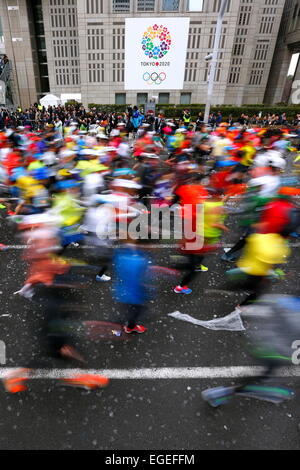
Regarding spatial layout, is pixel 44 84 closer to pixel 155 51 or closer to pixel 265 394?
pixel 155 51

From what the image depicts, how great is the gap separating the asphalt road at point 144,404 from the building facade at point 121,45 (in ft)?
136

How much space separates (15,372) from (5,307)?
1.30m

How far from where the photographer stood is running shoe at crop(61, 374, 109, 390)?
308 cm

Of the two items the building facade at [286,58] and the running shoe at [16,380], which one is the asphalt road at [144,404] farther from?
the building facade at [286,58]

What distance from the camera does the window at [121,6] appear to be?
3572cm

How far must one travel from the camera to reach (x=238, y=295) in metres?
4.68

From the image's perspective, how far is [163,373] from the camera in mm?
3291

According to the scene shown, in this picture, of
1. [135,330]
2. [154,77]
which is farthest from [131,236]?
[154,77]

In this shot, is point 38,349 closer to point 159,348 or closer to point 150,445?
point 159,348

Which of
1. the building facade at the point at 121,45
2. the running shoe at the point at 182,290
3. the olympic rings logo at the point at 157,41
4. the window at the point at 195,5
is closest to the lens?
the running shoe at the point at 182,290

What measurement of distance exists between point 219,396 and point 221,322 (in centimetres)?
123

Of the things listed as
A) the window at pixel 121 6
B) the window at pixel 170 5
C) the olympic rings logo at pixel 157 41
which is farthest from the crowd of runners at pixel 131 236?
the window at pixel 170 5

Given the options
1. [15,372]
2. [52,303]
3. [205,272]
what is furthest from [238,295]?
[15,372]

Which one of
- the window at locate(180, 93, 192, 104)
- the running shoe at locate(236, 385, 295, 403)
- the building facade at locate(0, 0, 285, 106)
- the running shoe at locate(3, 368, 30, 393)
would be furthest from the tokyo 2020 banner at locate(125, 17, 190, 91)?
the running shoe at locate(236, 385, 295, 403)
